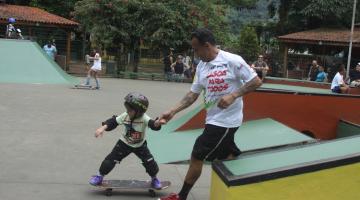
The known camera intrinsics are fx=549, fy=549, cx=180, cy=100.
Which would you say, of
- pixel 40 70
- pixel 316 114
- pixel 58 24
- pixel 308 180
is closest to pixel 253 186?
pixel 308 180

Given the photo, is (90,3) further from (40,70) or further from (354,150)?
(354,150)

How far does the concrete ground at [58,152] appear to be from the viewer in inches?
233

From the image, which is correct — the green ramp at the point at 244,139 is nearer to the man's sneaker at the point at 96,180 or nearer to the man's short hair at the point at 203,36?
the man's sneaker at the point at 96,180

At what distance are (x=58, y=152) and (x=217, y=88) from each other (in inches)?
143

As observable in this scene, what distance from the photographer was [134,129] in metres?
5.68

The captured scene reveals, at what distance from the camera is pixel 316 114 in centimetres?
970

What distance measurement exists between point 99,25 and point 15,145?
20776 mm

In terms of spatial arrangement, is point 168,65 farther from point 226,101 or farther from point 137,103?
point 226,101

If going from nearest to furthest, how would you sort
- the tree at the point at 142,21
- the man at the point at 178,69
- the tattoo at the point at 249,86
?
the tattoo at the point at 249,86 < the man at the point at 178,69 < the tree at the point at 142,21

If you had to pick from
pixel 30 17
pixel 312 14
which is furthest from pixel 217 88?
pixel 312 14

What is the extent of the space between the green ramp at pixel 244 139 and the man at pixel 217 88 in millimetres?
2400

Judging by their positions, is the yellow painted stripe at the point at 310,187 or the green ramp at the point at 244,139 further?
the green ramp at the point at 244,139

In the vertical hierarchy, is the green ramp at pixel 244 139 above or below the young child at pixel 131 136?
below

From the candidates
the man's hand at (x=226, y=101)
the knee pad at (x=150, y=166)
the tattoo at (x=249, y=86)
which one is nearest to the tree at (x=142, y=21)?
the knee pad at (x=150, y=166)
